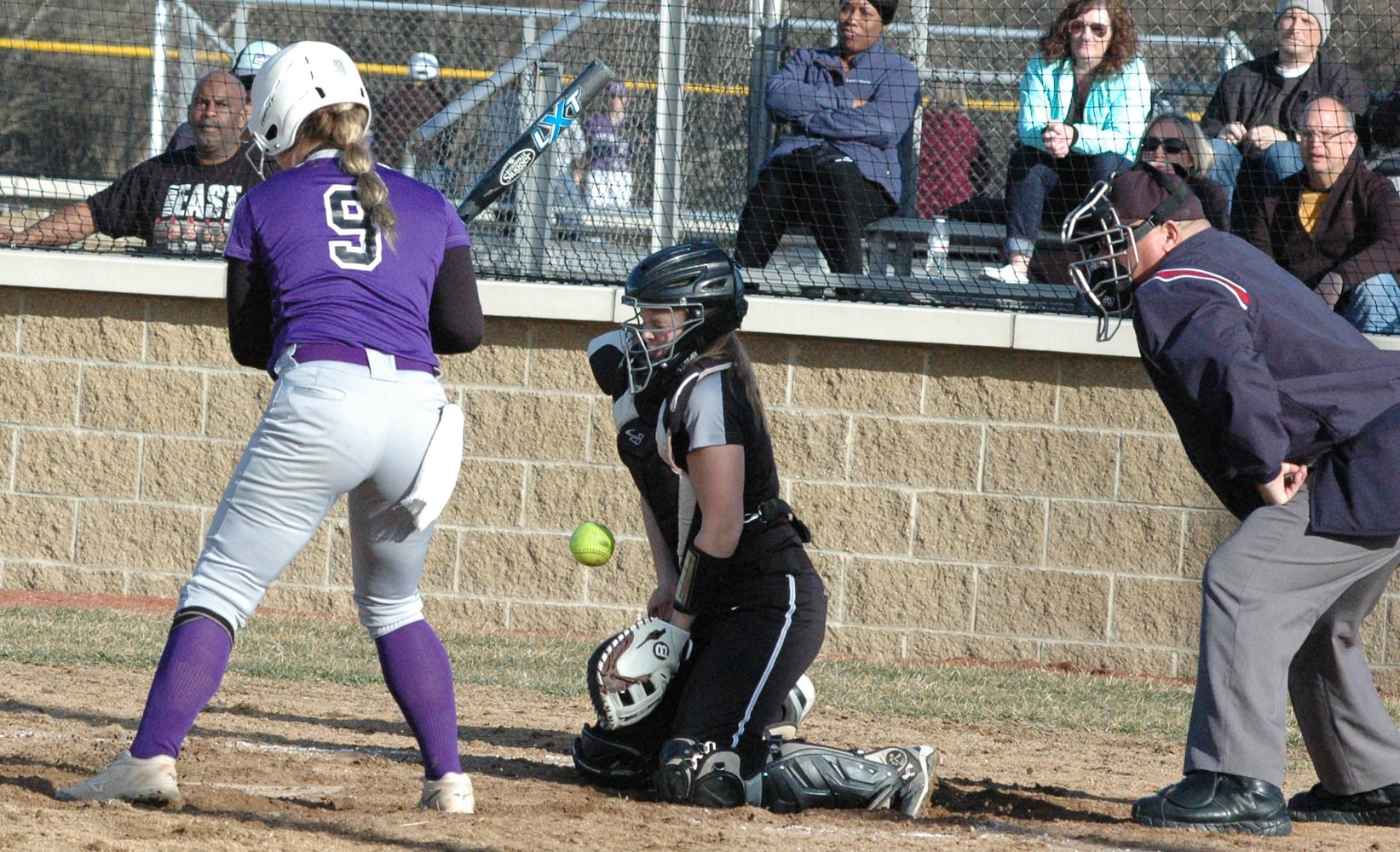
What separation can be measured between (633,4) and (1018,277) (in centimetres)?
257

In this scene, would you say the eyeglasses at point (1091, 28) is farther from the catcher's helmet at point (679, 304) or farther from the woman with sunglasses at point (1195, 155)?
the catcher's helmet at point (679, 304)

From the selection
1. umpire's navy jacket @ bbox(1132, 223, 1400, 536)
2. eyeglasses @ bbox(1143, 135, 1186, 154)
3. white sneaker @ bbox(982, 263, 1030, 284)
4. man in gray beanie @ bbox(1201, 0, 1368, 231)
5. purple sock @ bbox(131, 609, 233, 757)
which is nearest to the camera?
purple sock @ bbox(131, 609, 233, 757)

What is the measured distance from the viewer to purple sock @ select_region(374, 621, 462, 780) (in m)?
3.78

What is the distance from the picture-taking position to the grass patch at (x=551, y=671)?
6.43 meters

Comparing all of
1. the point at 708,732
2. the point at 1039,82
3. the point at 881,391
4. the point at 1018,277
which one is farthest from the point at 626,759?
the point at 1039,82

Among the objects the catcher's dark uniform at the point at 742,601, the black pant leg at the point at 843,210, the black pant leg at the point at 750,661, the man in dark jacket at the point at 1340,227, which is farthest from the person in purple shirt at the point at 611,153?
the black pant leg at the point at 750,661

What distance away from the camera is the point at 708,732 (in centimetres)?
427

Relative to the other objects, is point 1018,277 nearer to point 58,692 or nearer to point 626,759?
point 626,759

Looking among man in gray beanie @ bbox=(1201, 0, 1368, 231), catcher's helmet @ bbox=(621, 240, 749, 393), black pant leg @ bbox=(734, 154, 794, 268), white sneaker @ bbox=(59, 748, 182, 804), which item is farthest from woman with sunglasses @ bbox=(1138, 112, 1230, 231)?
white sneaker @ bbox=(59, 748, 182, 804)

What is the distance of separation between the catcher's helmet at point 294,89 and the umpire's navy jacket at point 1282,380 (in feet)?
6.96

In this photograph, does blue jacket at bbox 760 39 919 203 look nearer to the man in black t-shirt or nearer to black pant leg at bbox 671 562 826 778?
the man in black t-shirt

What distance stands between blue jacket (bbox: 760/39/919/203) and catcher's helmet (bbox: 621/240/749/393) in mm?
3563

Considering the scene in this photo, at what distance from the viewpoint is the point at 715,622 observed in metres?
4.52

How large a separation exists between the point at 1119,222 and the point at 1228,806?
155cm
